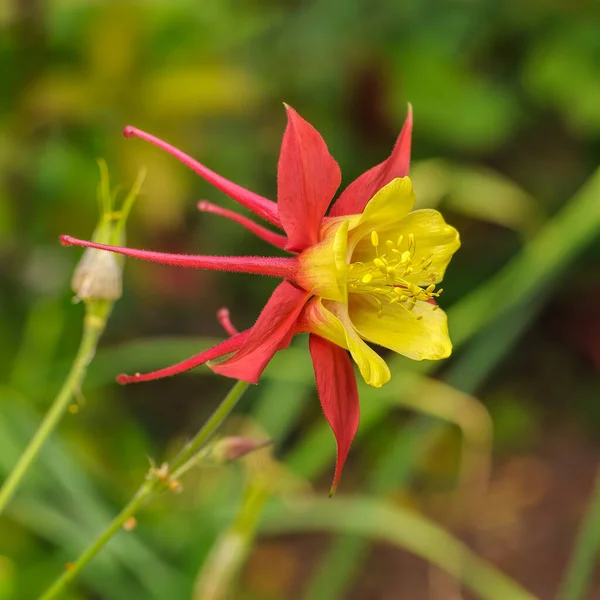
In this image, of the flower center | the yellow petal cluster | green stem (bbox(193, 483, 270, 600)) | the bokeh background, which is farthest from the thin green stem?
the bokeh background

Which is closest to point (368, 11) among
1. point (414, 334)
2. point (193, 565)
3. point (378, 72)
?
point (378, 72)

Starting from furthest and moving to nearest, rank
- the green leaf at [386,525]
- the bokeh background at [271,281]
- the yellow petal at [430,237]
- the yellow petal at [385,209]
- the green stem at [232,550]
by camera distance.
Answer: the bokeh background at [271,281] < the green leaf at [386,525] < the green stem at [232,550] < the yellow petal at [430,237] < the yellow petal at [385,209]

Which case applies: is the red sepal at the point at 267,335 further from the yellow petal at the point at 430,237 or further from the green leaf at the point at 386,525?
the green leaf at the point at 386,525

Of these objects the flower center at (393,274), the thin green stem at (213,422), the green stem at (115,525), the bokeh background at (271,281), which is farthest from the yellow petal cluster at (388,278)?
the bokeh background at (271,281)

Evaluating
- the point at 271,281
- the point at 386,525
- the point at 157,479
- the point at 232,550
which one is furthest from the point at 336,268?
the point at 271,281

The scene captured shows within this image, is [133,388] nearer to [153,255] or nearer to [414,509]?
[414,509]

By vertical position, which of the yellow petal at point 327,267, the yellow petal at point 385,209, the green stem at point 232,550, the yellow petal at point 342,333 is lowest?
the green stem at point 232,550

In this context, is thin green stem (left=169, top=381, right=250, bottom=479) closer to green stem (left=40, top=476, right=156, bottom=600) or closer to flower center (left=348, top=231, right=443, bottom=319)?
green stem (left=40, top=476, right=156, bottom=600)
